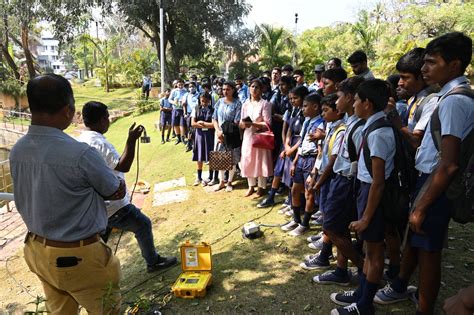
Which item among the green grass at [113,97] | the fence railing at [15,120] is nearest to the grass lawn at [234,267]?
the green grass at [113,97]

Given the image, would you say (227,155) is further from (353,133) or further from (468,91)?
(468,91)

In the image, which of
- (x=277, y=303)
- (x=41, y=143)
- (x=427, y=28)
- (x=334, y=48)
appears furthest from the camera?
(x=334, y=48)

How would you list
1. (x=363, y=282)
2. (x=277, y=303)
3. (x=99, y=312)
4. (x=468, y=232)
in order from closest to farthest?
(x=99, y=312) < (x=363, y=282) < (x=277, y=303) < (x=468, y=232)

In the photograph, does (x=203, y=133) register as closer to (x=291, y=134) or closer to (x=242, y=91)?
(x=242, y=91)

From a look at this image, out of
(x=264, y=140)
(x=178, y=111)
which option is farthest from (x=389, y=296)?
(x=178, y=111)

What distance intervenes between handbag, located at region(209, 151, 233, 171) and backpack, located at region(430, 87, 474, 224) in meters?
4.46

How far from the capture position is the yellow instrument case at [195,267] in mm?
3463

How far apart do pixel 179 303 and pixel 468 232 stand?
3.40m

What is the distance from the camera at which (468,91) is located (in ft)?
7.18

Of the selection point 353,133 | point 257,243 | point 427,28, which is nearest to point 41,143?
point 353,133

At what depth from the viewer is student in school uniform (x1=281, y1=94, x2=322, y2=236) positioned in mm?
4367

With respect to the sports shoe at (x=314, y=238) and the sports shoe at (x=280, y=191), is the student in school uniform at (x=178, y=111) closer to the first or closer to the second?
the sports shoe at (x=280, y=191)

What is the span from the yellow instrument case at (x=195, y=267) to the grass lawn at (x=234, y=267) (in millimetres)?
130

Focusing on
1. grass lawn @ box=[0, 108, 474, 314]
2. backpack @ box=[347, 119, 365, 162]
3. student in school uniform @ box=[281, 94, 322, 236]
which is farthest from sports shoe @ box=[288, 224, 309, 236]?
backpack @ box=[347, 119, 365, 162]
